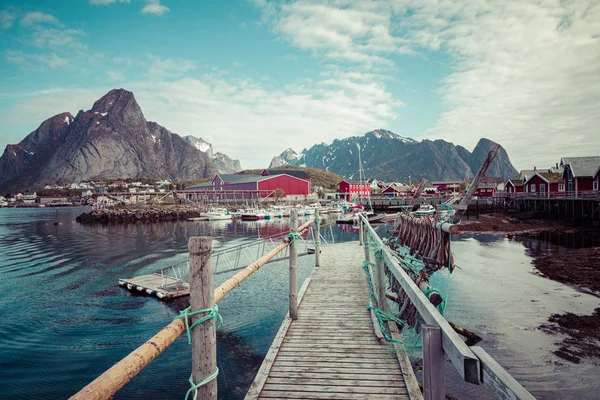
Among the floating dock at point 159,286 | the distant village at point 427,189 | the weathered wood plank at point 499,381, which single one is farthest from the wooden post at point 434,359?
the distant village at point 427,189

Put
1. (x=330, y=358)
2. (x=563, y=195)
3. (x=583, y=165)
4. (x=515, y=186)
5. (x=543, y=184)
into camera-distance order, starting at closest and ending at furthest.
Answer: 1. (x=330, y=358)
2. (x=583, y=165)
3. (x=563, y=195)
4. (x=543, y=184)
5. (x=515, y=186)

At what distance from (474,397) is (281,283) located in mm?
12391

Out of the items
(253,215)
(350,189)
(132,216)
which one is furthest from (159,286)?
(350,189)

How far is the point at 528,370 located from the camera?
9.62m

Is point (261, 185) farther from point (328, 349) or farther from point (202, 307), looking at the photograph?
point (202, 307)

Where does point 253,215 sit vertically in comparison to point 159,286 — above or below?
above

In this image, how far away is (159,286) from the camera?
17.7 metres

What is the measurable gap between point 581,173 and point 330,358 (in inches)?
2158

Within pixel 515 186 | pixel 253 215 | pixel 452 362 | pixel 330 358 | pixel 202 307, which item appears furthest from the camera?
pixel 515 186

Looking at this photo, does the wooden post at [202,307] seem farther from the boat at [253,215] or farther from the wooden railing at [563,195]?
the boat at [253,215]

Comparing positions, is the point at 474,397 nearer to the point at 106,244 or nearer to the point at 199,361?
the point at 199,361

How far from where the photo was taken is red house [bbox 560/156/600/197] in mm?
45188

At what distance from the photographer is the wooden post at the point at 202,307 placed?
111 inches

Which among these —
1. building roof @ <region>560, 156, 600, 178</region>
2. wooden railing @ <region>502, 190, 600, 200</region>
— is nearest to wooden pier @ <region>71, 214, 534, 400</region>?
wooden railing @ <region>502, 190, 600, 200</region>
